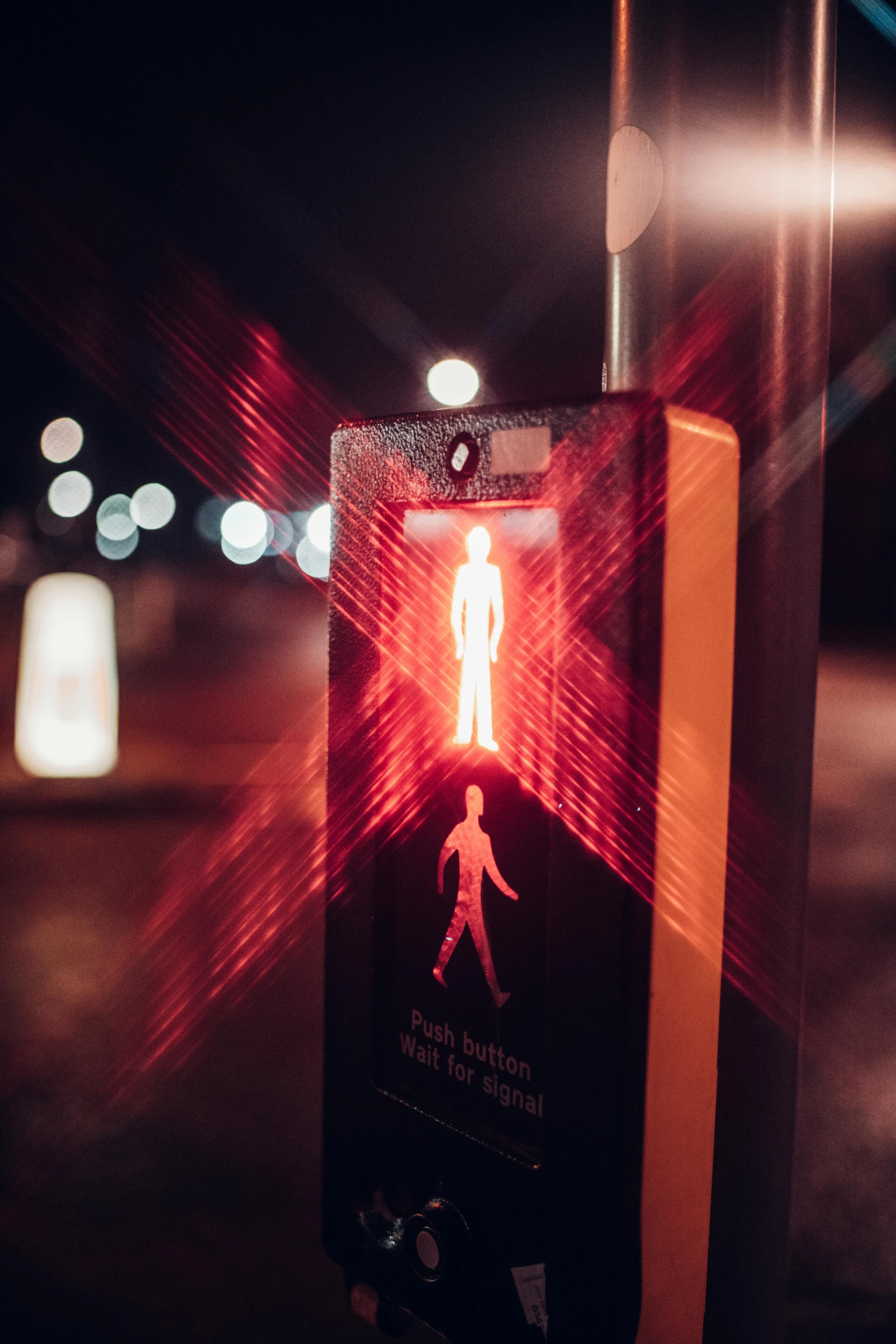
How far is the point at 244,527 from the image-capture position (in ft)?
283

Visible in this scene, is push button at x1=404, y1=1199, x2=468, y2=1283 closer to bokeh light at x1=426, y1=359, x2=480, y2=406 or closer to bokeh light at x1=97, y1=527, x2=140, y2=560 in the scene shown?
bokeh light at x1=426, y1=359, x2=480, y2=406

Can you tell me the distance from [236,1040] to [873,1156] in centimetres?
261

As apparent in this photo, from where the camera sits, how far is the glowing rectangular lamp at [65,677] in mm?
9812

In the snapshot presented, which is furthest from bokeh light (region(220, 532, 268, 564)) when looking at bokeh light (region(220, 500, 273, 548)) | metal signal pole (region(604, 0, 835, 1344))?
metal signal pole (region(604, 0, 835, 1344))

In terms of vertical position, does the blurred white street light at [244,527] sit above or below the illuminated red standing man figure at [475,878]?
above

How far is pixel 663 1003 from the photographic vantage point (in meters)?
1.45

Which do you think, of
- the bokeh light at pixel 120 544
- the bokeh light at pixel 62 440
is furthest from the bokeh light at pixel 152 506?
the bokeh light at pixel 62 440

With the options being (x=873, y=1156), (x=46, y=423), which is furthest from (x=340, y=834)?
(x=46, y=423)

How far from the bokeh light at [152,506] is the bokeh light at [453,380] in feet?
169

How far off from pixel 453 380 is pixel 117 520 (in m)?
65.3

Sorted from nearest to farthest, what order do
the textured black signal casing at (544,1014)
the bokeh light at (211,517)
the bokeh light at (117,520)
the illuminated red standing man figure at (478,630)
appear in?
the textured black signal casing at (544,1014)
the illuminated red standing man figure at (478,630)
the bokeh light at (211,517)
the bokeh light at (117,520)

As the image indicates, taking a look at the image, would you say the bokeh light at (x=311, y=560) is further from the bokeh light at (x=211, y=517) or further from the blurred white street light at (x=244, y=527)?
the blurred white street light at (x=244, y=527)

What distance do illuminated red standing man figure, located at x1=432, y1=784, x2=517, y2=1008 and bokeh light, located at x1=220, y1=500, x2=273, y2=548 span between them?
250ft

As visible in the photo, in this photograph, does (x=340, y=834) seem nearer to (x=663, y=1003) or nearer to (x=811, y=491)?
(x=663, y=1003)
